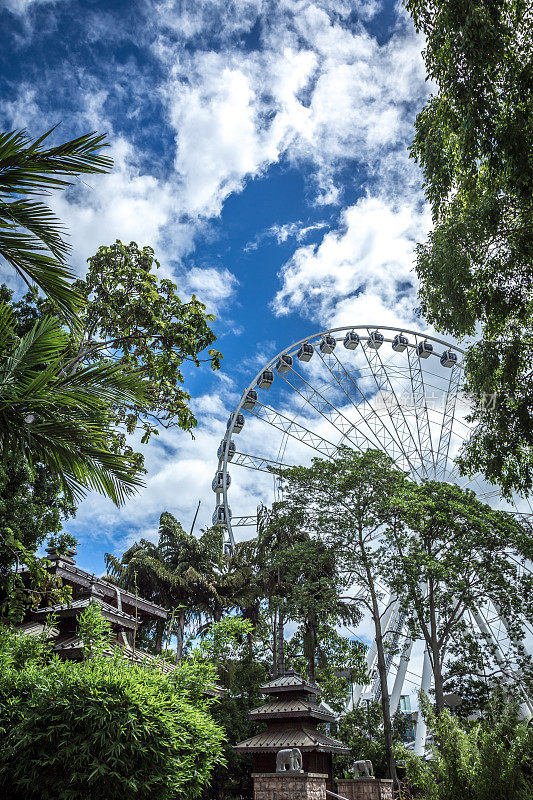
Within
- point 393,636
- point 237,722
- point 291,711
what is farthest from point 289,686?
point 393,636

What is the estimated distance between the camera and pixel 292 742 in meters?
14.1

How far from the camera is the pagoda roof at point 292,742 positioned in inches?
548

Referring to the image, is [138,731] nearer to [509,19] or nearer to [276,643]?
[509,19]

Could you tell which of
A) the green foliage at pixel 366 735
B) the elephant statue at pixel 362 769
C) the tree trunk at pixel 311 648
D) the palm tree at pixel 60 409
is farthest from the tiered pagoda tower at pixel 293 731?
the palm tree at pixel 60 409

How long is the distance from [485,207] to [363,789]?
12.5 m

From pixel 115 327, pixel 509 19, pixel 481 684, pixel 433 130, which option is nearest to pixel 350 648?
pixel 481 684

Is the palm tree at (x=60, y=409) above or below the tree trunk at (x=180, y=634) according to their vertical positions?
below

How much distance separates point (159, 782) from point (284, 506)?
62.5 ft

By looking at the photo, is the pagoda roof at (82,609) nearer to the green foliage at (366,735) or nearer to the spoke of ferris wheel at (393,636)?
the green foliage at (366,735)

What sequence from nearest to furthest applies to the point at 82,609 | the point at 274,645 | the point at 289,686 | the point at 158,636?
the point at 82,609 → the point at 289,686 → the point at 274,645 → the point at 158,636

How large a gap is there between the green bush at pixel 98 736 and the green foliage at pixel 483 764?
3.26 meters

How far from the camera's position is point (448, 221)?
1034cm

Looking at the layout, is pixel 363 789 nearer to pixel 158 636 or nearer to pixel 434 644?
pixel 434 644

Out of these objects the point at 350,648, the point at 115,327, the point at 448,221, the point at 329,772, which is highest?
the point at 448,221
